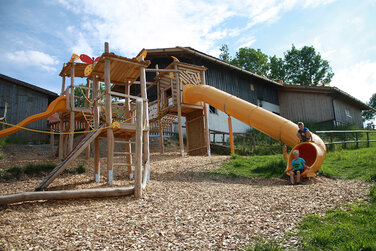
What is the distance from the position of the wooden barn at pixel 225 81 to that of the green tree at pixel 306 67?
38.0 feet

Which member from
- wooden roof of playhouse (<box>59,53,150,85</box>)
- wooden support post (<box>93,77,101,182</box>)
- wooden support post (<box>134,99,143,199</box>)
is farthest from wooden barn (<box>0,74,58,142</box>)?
wooden support post (<box>134,99,143,199</box>)

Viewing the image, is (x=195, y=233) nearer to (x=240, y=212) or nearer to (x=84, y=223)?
(x=240, y=212)

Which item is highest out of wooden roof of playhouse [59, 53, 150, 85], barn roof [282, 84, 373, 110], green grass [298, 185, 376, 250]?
barn roof [282, 84, 373, 110]

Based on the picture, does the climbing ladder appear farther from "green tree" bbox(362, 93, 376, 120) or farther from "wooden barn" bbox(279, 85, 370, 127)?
"green tree" bbox(362, 93, 376, 120)

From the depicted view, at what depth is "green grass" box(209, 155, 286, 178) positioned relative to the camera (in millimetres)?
9531

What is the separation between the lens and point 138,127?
7.13m

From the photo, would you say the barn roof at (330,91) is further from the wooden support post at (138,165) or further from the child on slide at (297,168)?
the wooden support post at (138,165)

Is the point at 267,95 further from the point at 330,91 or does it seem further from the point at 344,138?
the point at 344,138

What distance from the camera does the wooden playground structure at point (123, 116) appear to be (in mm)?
7054

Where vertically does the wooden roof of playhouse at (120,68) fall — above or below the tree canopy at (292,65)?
below

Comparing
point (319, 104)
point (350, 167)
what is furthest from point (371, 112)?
point (350, 167)

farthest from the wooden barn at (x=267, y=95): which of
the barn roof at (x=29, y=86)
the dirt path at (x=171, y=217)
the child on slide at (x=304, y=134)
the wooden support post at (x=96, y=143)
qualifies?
the dirt path at (x=171, y=217)

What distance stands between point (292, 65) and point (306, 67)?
1750 millimetres

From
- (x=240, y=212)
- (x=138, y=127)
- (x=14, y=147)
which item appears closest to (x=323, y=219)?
(x=240, y=212)
